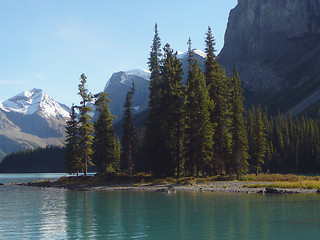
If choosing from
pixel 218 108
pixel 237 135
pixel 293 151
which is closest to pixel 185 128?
pixel 218 108

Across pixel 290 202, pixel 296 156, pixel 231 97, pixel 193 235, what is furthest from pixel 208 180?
pixel 296 156

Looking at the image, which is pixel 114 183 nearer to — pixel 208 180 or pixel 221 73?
pixel 208 180

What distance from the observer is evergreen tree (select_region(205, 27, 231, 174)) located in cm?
6375

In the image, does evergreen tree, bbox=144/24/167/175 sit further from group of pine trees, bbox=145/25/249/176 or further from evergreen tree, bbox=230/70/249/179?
evergreen tree, bbox=230/70/249/179

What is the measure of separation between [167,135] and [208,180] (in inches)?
409

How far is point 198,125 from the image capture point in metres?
59.6

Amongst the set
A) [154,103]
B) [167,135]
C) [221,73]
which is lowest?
[167,135]

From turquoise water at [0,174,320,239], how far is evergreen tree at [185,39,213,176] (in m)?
22.8

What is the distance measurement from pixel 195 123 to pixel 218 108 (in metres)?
7.51

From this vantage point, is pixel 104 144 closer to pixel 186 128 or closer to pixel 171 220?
pixel 186 128

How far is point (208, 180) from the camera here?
60.3 meters

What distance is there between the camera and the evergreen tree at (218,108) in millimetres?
63750

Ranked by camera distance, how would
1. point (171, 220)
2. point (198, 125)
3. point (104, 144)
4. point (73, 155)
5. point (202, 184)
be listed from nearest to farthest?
point (171, 220) < point (202, 184) < point (198, 125) < point (104, 144) < point (73, 155)

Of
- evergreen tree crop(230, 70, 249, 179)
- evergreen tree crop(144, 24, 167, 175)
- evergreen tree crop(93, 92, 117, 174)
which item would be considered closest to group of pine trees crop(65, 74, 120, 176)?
evergreen tree crop(93, 92, 117, 174)
